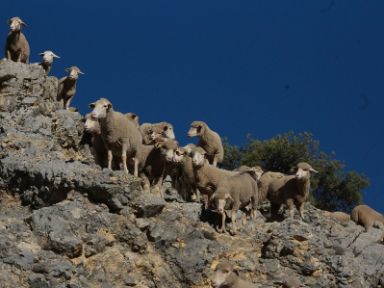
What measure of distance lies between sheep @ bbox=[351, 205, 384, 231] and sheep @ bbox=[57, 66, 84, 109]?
1122cm

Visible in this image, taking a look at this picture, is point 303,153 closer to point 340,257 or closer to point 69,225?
point 340,257

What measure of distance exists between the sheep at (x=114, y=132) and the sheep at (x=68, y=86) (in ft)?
20.1

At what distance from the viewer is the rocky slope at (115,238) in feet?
55.0

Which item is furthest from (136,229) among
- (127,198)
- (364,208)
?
(364,208)

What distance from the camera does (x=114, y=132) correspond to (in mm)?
21812

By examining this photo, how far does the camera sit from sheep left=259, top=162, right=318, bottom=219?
24.6m

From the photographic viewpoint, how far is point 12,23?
89.2 feet

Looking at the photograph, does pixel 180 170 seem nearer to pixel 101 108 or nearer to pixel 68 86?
pixel 101 108

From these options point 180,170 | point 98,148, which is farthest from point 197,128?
point 98,148

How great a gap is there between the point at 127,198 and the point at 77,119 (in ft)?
24.4

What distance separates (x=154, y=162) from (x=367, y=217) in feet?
34.4

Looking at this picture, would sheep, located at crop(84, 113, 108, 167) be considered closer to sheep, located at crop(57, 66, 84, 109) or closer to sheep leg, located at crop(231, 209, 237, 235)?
A: sheep leg, located at crop(231, 209, 237, 235)

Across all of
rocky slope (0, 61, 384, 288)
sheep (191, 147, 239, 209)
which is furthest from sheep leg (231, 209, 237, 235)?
sheep (191, 147, 239, 209)

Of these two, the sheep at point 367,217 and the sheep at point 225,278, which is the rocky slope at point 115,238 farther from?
the sheep at point 367,217
